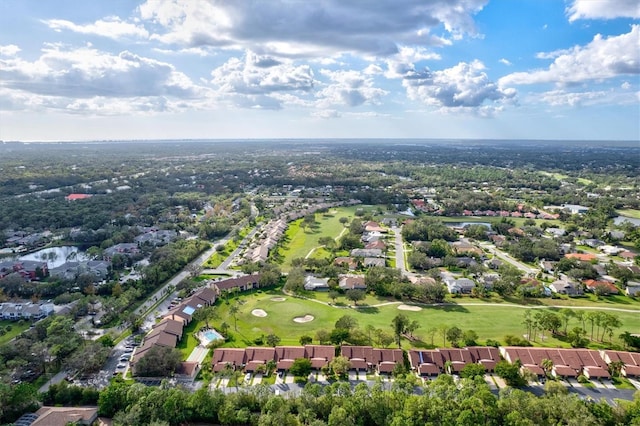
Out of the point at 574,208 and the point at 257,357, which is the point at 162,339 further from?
the point at 574,208

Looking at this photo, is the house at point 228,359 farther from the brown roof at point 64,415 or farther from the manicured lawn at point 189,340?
the brown roof at point 64,415

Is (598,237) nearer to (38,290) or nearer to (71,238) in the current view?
(38,290)

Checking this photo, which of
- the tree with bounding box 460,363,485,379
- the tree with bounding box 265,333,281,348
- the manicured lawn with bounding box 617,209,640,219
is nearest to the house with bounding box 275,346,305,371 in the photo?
the tree with bounding box 265,333,281,348

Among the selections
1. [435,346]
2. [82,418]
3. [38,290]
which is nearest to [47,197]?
[38,290]

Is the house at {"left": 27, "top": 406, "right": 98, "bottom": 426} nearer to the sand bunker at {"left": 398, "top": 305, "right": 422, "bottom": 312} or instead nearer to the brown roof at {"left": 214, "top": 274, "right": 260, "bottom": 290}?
the brown roof at {"left": 214, "top": 274, "right": 260, "bottom": 290}

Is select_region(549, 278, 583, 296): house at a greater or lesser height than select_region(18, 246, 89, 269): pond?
greater

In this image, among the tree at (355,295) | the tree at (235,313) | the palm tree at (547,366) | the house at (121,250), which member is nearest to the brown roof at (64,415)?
the tree at (235,313)

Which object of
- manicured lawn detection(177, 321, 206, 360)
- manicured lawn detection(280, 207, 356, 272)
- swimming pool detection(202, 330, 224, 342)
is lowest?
manicured lawn detection(177, 321, 206, 360)
